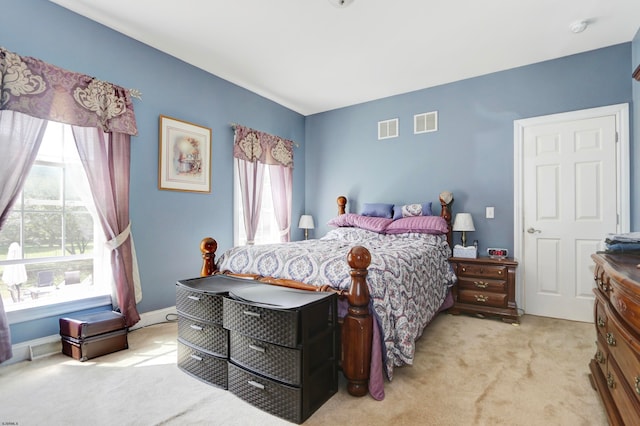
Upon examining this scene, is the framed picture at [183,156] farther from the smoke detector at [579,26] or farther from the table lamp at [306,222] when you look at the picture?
the smoke detector at [579,26]

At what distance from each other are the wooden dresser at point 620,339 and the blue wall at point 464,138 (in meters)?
1.82

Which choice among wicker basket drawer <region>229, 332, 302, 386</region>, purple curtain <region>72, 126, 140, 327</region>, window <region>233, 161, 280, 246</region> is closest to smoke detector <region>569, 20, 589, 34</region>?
wicker basket drawer <region>229, 332, 302, 386</region>

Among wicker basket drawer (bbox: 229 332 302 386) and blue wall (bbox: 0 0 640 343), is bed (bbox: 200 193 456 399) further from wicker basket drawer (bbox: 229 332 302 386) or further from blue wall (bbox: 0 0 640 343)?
blue wall (bbox: 0 0 640 343)

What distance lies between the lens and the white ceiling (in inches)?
98.9

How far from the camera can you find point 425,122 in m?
4.10

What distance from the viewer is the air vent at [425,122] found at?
13.3ft

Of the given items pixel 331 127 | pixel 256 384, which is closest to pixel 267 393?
pixel 256 384

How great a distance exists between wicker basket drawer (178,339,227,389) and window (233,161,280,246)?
75.8 inches

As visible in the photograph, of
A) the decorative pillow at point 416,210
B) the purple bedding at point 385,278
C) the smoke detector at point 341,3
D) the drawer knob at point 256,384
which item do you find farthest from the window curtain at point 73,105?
the decorative pillow at point 416,210

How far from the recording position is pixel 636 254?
171cm

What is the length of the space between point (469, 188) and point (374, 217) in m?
1.20

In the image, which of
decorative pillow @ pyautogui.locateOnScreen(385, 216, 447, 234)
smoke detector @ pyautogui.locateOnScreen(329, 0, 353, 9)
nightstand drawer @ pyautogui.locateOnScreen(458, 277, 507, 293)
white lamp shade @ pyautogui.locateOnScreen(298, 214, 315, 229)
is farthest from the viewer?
white lamp shade @ pyautogui.locateOnScreen(298, 214, 315, 229)

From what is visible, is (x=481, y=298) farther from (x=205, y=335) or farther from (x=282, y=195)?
(x=282, y=195)

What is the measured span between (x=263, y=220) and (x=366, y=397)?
3.08 meters
